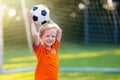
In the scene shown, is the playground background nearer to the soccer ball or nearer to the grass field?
the grass field

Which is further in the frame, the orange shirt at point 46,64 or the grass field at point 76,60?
the grass field at point 76,60

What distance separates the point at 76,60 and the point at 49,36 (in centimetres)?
483

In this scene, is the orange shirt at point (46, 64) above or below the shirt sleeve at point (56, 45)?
below

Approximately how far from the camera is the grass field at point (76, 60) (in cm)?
644

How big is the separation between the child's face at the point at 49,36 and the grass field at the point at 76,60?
7.67 feet

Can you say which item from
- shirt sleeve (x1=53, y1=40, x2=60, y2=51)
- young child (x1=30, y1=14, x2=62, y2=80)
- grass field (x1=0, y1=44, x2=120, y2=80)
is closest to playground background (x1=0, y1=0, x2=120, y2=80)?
grass field (x1=0, y1=44, x2=120, y2=80)

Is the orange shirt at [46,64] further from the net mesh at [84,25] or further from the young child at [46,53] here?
the net mesh at [84,25]

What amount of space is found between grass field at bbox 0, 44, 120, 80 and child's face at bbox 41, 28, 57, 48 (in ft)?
7.67

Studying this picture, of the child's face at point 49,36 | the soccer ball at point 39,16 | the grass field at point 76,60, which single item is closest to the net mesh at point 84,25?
the grass field at point 76,60

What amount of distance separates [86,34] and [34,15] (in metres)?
7.90

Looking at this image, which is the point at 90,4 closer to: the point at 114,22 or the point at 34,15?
the point at 114,22

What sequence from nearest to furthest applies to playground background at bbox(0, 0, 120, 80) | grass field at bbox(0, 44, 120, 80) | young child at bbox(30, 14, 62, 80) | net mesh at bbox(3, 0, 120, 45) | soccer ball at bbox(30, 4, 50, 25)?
young child at bbox(30, 14, 62, 80)
soccer ball at bbox(30, 4, 50, 25)
grass field at bbox(0, 44, 120, 80)
playground background at bbox(0, 0, 120, 80)
net mesh at bbox(3, 0, 120, 45)

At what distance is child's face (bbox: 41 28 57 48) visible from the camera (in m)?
3.89

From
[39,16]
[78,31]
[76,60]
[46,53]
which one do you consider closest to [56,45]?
[46,53]
